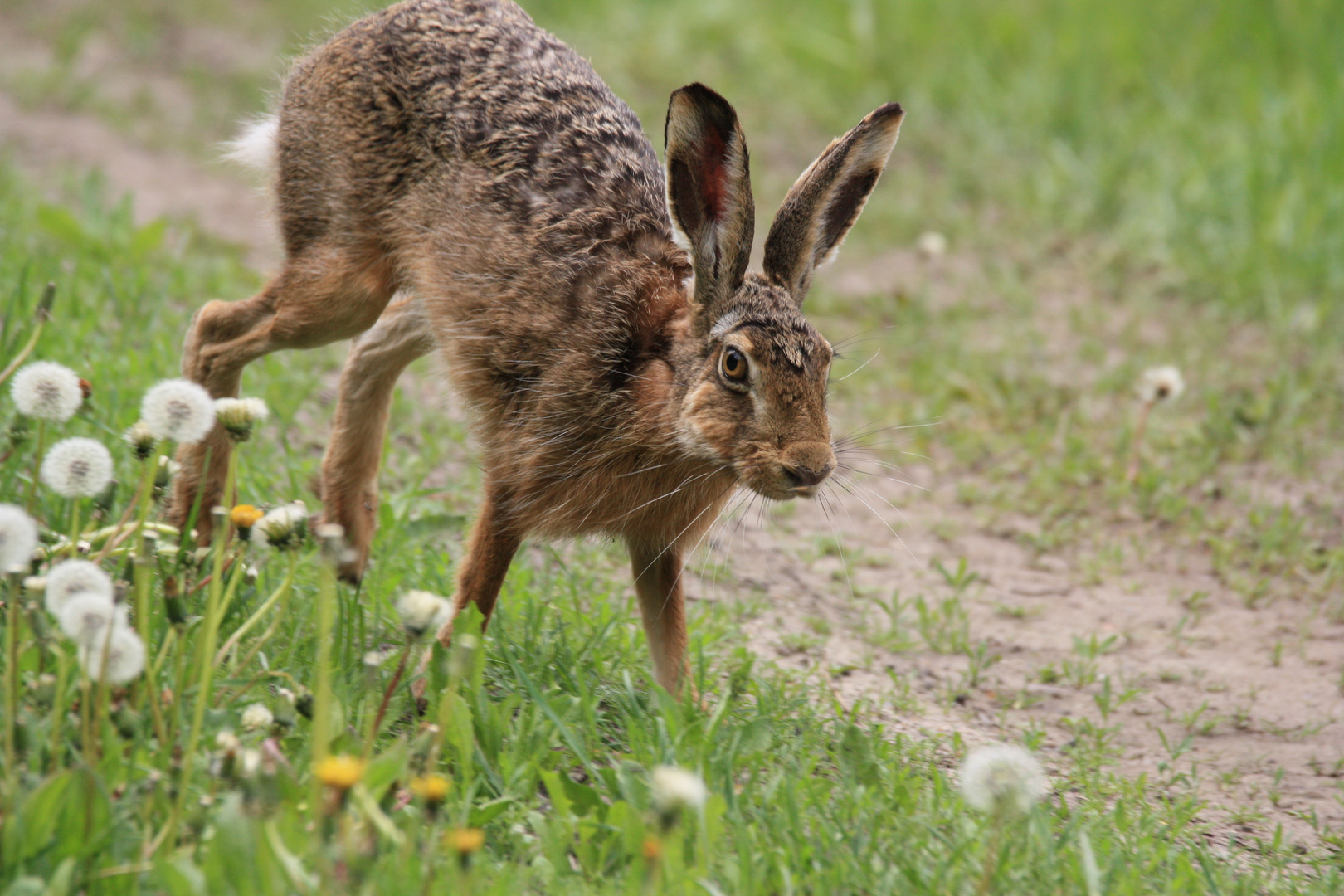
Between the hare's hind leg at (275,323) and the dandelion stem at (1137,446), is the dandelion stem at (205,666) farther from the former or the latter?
the dandelion stem at (1137,446)

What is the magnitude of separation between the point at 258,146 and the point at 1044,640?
323 centimetres

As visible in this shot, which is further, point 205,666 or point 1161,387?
point 1161,387

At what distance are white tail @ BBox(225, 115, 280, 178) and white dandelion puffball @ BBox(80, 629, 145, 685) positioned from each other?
7.74 ft

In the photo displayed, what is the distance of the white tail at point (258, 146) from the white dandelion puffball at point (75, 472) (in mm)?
1867

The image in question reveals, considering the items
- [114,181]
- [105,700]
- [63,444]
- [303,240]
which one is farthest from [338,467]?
[114,181]

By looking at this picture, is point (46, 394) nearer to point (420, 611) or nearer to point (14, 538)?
point (14, 538)

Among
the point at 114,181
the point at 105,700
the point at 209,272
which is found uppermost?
the point at 114,181

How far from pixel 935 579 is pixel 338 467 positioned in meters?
2.28

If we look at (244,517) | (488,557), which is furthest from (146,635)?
(488,557)

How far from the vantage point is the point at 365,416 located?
4.34 metres

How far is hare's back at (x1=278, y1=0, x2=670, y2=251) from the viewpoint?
3.87 meters

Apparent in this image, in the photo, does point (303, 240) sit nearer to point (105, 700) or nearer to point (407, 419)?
point (407, 419)

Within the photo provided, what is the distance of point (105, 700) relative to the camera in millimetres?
2480

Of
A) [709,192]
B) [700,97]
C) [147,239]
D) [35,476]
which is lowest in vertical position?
[35,476]
